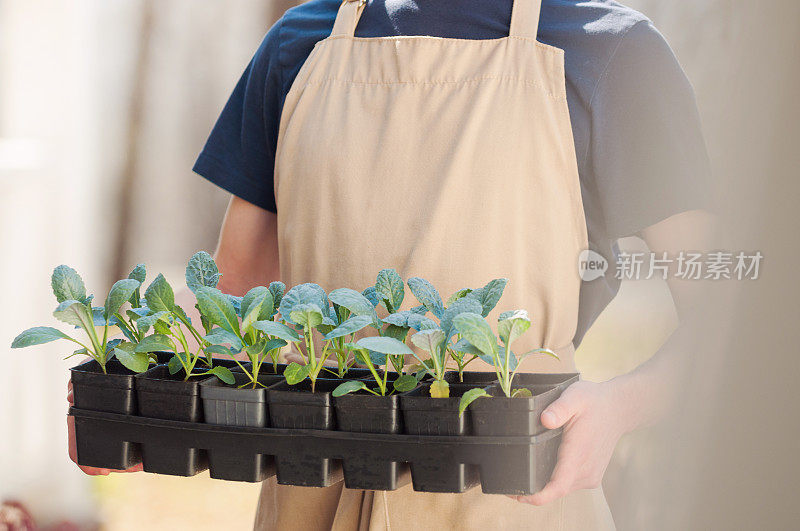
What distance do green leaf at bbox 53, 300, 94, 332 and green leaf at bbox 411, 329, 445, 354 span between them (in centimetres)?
30

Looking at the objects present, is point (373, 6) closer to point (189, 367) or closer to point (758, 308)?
point (189, 367)

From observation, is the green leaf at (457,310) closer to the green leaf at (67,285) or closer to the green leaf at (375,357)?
the green leaf at (375,357)

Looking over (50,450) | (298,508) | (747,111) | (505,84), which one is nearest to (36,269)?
(50,450)

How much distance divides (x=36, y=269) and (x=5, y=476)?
580 millimetres

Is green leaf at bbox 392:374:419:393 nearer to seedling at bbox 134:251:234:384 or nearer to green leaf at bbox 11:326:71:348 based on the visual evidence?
seedling at bbox 134:251:234:384

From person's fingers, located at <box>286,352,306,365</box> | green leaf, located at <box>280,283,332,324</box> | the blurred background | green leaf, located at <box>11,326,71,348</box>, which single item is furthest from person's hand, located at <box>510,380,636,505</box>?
the blurred background

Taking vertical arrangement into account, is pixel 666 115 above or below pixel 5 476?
above

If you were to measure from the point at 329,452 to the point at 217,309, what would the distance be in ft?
0.50

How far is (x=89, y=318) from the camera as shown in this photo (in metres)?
0.60

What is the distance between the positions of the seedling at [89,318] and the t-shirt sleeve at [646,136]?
1.64 feet

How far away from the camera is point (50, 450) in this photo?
→ 1901 mm

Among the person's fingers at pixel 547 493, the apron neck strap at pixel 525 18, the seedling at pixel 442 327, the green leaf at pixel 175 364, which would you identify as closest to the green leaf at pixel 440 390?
the seedling at pixel 442 327

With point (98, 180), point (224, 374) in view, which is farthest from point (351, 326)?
point (98, 180)

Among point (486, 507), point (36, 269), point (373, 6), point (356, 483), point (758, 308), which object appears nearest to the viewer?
point (758, 308)
